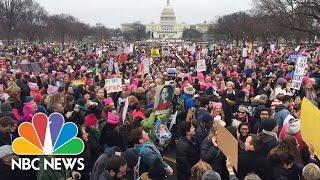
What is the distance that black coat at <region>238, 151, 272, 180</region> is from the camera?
6094mm

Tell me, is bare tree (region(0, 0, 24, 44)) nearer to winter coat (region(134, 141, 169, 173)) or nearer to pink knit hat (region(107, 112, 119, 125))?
pink knit hat (region(107, 112, 119, 125))

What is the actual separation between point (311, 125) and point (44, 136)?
10.0 ft

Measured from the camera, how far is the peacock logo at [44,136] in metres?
6.05

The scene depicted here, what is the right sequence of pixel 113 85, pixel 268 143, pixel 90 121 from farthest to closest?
pixel 113 85 < pixel 90 121 < pixel 268 143

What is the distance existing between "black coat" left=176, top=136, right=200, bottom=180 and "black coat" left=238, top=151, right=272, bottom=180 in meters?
1.14


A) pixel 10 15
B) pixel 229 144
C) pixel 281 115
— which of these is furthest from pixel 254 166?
pixel 10 15

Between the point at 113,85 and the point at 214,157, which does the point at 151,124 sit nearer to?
the point at 214,157

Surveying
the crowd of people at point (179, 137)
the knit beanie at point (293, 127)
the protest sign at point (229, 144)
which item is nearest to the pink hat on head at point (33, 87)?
the crowd of people at point (179, 137)

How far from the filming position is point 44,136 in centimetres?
604

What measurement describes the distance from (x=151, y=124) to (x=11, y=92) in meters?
4.13

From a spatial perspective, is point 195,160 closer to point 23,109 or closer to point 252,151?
point 252,151

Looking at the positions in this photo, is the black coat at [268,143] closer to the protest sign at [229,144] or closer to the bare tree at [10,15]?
the protest sign at [229,144]

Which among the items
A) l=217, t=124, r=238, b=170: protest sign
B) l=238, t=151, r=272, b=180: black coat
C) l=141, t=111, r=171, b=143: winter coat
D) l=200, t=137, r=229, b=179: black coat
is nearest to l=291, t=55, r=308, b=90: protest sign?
l=141, t=111, r=171, b=143: winter coat

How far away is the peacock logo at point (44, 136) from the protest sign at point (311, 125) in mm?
2684
